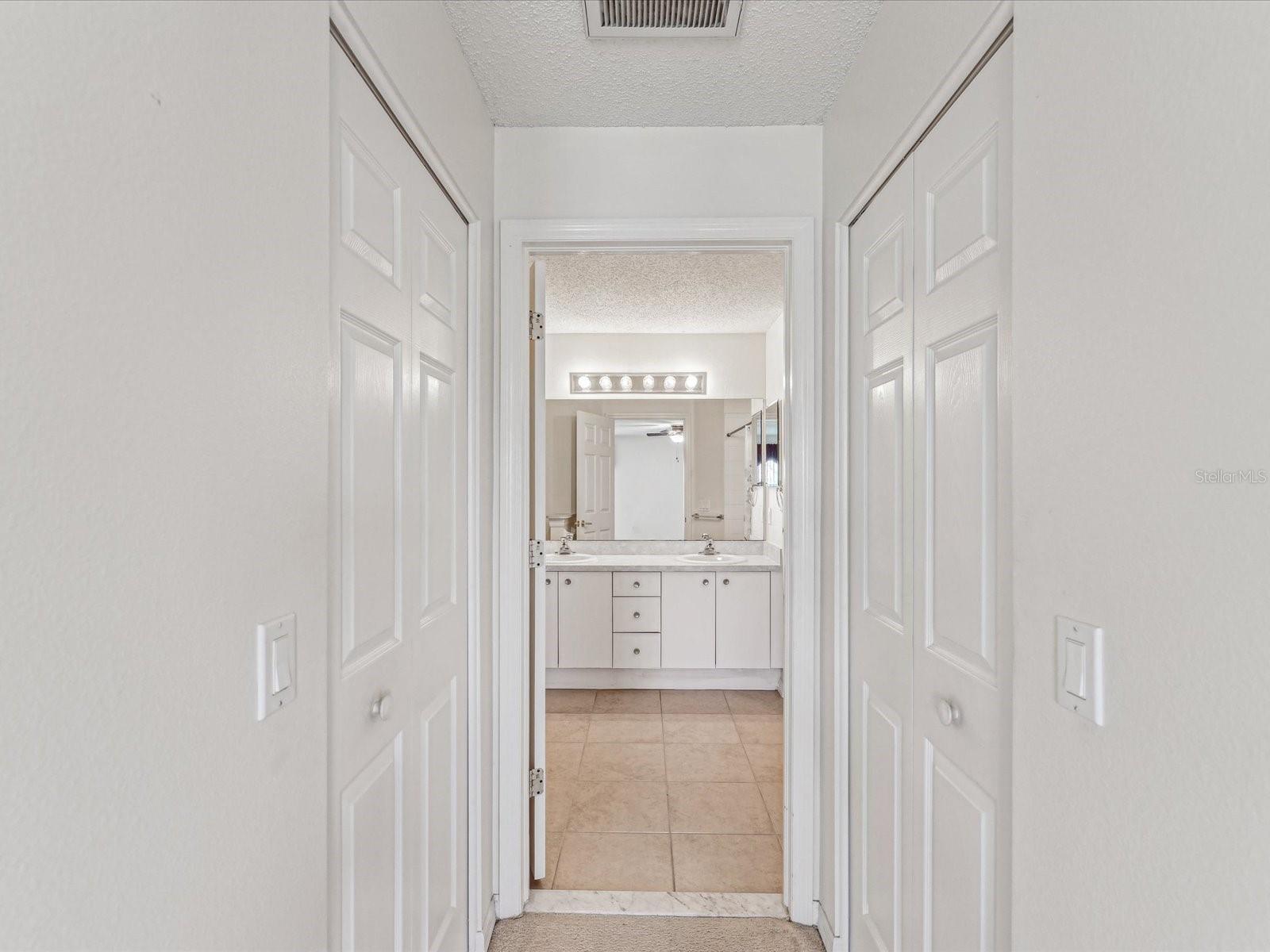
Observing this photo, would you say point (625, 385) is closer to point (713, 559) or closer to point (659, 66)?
point (713, 559)

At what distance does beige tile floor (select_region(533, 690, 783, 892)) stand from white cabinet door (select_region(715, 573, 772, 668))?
0.27 m

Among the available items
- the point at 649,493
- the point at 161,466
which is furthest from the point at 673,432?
the point at 161,466

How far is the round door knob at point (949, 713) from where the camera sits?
1218 mm

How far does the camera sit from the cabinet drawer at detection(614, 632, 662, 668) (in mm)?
4094

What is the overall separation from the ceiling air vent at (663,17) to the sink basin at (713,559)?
3.04m

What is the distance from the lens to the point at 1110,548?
0.79 m

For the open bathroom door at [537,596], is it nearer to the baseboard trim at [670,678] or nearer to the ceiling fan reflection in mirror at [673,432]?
the baseboard trim at [670,678]

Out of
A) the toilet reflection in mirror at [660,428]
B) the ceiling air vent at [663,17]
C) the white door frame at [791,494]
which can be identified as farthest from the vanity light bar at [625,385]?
the ceiling air vent at [663,17]

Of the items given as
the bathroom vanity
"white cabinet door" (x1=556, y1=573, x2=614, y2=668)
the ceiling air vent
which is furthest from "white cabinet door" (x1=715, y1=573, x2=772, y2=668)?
the ceiling air vent

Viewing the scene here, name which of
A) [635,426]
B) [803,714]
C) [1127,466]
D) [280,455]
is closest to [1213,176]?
[1127,466]

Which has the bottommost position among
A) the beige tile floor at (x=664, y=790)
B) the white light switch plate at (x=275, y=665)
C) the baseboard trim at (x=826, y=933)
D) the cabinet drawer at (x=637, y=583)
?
the beige tile floor at (x=664, y=790)

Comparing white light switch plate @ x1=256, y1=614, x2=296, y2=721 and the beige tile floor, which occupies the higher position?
white light switch plate @ x1=256, y1=614, x2=296, y2=721

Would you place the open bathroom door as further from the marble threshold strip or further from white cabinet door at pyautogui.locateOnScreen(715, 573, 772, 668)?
white cabinet door at pyautogui.locateOnScreen(715, 573, 772, 668)

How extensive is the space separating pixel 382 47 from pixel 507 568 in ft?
4.36
